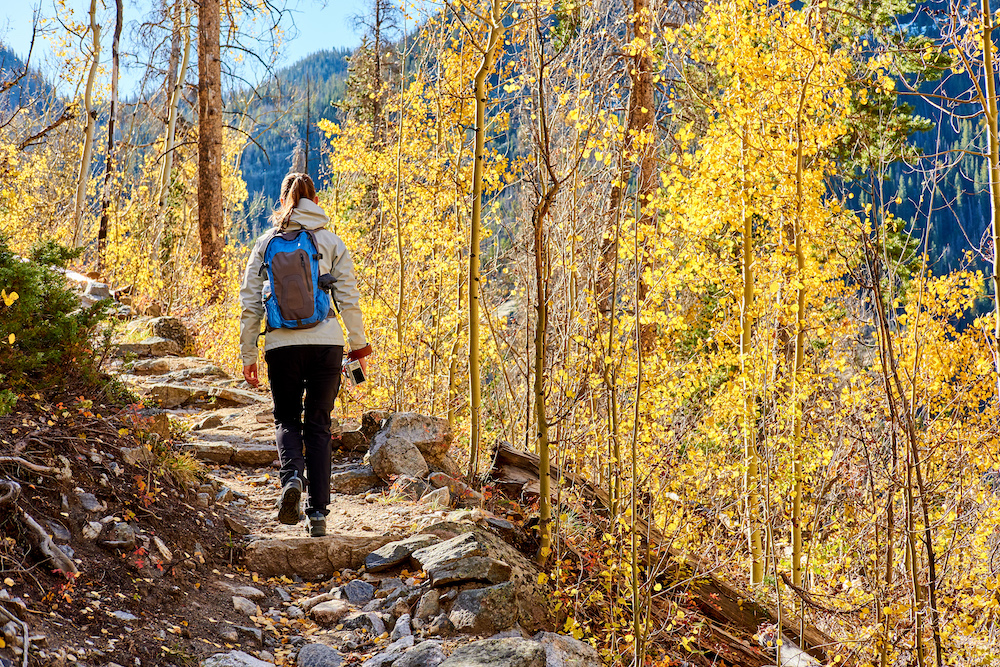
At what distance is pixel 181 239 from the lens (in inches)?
547

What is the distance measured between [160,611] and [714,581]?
11.2ft

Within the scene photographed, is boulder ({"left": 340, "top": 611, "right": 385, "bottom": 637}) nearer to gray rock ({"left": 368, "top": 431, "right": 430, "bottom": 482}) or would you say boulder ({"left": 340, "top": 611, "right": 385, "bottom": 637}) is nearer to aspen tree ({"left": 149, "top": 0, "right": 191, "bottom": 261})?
gray rock ({"left": 368, "top": 431, "right": 430, "bottom": 482})

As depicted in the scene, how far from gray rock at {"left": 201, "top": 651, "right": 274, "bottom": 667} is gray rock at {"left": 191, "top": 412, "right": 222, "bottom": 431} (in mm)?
3522

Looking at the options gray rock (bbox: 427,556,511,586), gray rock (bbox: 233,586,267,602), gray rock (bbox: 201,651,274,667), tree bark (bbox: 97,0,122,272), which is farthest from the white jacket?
tree bark (bbox: 97,0,122,272)

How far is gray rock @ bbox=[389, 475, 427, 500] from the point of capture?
475cm

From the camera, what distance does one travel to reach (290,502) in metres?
3.94

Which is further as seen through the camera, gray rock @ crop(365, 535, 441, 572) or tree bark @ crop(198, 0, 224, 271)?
tree bark @ crop(198, 0, 224, 271)

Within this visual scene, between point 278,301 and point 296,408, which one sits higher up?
point 278,301

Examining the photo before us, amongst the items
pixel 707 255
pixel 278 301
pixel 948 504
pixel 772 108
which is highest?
pixel 772 108

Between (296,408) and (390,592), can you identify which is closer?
(390,592)

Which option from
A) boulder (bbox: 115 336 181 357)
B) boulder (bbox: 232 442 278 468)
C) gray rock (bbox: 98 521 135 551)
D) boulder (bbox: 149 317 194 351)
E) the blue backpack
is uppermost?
the blue backpack

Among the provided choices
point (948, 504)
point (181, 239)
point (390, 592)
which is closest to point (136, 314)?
point (181, 239)

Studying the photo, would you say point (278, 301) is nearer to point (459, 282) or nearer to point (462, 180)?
point (462, 180)

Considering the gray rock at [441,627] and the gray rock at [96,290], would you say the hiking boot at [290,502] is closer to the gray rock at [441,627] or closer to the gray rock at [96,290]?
the gray rock at [441,627]
